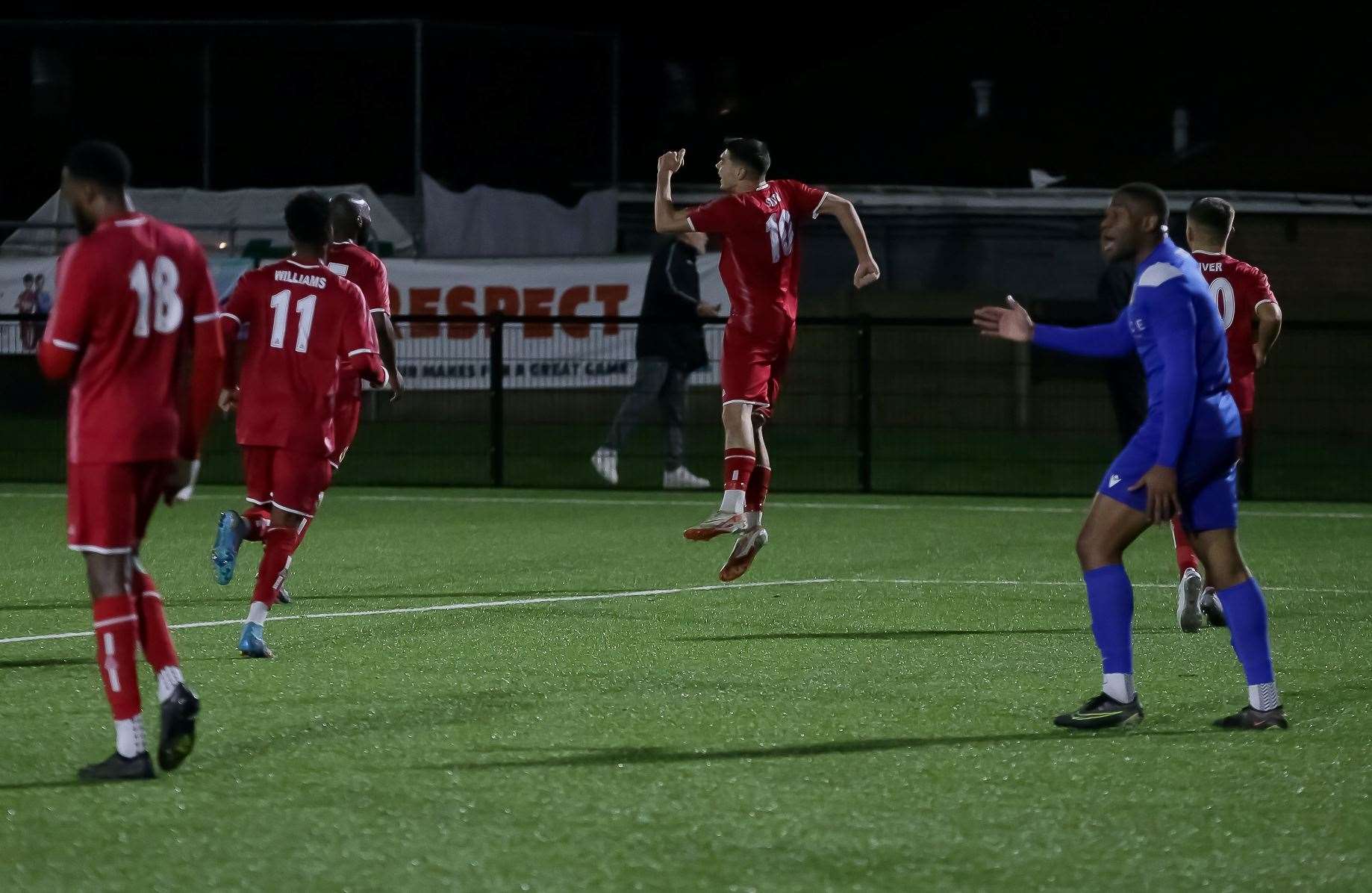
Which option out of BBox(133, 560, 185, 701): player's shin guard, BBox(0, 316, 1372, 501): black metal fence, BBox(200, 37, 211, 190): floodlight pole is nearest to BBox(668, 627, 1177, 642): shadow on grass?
BBox(133, 560, 185, 701): player's shin guard

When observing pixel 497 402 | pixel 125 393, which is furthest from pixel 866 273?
pixel 497 402

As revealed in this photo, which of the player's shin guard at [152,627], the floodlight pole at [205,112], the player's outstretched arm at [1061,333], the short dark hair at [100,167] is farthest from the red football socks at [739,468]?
the floodlight pole at [205,112]

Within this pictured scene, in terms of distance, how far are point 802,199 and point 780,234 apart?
0.32m

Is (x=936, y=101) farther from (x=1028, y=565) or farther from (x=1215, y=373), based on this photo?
(x=1215, y=373)

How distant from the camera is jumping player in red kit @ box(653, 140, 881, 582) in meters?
9.88

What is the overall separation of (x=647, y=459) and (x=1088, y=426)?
5.17 metres

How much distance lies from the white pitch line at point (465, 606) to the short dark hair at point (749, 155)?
2.35 meters

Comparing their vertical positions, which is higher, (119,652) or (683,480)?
(119,652)

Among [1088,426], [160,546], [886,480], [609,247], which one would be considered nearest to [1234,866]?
[160,546]

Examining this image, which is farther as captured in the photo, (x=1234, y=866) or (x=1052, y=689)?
(x=1052, y=689)

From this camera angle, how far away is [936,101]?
4206 cm

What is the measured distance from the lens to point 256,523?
8.84 meters

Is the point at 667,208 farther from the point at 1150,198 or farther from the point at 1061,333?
the point at 1150,198

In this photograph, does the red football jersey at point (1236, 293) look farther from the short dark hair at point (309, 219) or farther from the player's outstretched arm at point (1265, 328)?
the short dark hair at point (309, 219)
